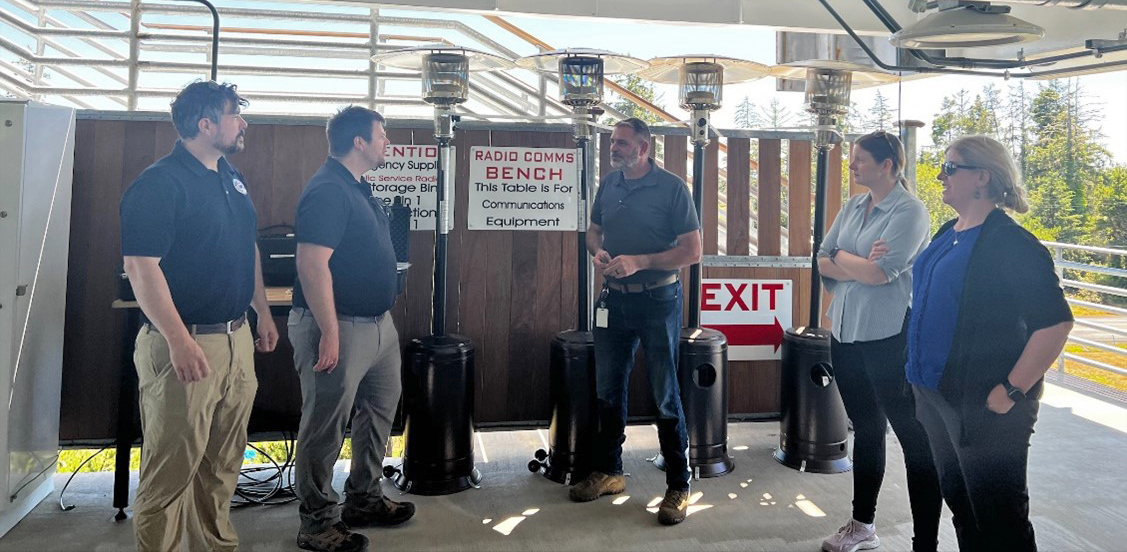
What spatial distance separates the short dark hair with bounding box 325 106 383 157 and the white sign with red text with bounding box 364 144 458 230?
1.16m

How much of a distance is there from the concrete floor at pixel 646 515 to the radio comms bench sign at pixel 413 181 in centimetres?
140

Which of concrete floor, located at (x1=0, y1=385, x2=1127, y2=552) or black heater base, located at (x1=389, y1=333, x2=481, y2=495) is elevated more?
black heater base, located at (x1=389, y1=333, x2=481, y2=495)

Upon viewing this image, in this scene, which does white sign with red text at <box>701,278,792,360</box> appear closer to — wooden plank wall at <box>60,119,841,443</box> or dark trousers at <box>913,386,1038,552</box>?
wooden plank wall at <box>60,119,841,443</box>

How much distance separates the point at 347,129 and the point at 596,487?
1941 mm

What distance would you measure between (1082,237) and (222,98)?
563 inches

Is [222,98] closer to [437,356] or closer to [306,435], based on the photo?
[306,435]

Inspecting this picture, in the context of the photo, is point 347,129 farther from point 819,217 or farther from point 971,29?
point 819,217

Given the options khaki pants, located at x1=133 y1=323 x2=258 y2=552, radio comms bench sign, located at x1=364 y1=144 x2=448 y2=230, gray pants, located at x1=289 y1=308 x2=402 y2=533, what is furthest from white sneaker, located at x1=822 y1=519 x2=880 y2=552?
radio comms bench sign, located at x1=364 y1=144 x2=448 y2=230

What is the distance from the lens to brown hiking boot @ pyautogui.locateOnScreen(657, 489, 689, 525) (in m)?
3.15

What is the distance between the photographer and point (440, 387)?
11.5ft

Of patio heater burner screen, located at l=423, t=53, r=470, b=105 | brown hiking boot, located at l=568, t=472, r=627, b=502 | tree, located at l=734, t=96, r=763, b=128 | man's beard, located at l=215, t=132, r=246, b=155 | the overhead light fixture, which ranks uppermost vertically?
tree, located at l=734, t=96, r=763, b=128

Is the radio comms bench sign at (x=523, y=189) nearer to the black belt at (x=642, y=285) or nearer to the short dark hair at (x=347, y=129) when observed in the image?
the black belt at (x=642, y=285)

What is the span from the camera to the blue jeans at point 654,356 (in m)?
3.19

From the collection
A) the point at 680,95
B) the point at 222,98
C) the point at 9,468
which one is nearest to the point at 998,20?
the point at 680,95
